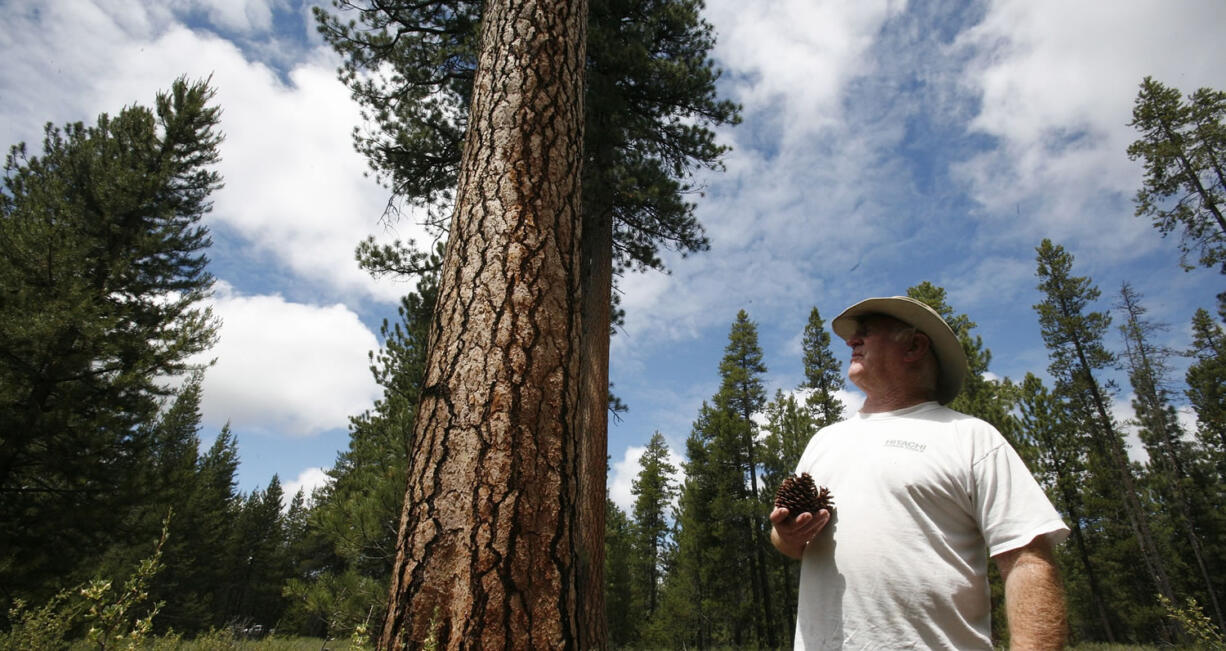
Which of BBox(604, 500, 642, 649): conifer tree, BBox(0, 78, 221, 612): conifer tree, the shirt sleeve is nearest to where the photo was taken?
the shirt sleeve

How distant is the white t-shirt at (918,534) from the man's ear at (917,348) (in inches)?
12.5

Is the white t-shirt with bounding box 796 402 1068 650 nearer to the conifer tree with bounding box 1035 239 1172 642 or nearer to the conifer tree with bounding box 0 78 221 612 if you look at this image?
the conifer tree with bounding box 0 78 221 612

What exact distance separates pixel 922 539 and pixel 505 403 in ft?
4.71

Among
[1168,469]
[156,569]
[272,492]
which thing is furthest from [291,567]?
[1168,469]

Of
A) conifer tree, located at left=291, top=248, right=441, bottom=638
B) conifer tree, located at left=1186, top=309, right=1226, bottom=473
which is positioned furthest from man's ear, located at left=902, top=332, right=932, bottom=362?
conifer tree, located at left=1186, top=309, right=1226, bottom=473

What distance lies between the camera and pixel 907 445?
5.99ft

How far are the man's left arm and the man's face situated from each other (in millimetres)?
795

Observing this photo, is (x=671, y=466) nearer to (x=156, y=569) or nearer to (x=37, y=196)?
(x=37, y=196)

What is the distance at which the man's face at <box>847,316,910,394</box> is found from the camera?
2191 millimetres

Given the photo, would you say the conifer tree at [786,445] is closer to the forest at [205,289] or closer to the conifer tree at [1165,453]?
the forest at [205,289]

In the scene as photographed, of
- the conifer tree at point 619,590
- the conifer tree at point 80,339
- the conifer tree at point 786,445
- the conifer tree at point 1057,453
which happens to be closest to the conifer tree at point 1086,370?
the conifer tree at point 1057,453

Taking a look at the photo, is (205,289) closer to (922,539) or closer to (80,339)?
(80,339)

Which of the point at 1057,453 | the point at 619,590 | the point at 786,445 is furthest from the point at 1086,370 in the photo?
the point at 619,590

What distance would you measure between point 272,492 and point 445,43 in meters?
47.8
